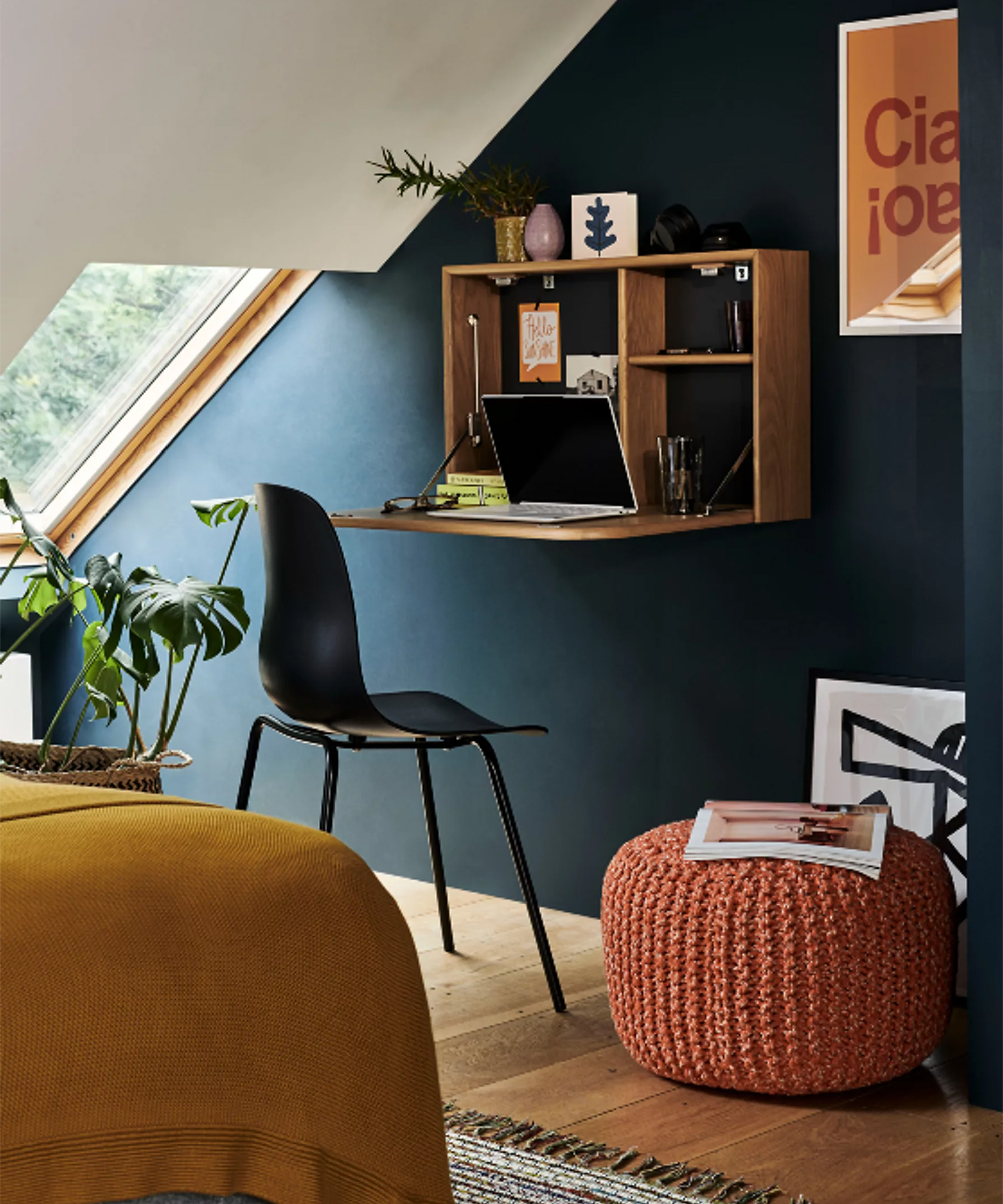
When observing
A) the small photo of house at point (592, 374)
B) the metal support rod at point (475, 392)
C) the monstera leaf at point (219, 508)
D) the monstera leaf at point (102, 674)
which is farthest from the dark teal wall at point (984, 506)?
the monstera leaf at point (102, 674)

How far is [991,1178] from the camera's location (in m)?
2.54

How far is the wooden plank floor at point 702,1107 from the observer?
8.43 feet

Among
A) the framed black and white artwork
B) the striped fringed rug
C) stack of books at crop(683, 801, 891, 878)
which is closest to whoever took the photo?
the striped fringed rug

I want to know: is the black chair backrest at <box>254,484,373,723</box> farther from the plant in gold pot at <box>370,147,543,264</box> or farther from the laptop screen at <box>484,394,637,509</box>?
the plant in gold pot at <box>370,147,543,264</box>

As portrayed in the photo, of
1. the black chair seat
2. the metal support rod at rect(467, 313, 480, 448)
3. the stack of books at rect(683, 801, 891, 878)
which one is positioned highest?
the metal support rod at rect(467, 313, 480, 448)

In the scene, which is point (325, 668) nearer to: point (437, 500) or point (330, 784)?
point (330, 784)

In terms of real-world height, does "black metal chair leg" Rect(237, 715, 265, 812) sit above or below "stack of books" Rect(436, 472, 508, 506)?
below

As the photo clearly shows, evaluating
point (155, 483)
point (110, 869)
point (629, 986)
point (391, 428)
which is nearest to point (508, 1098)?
point (629, 986)

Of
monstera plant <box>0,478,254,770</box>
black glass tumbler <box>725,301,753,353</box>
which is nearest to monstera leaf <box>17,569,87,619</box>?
monstera plant <box>0,478,254,770</box>

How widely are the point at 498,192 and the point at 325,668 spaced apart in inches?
47.2

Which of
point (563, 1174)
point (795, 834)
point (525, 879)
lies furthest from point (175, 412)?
point (563, 1174)

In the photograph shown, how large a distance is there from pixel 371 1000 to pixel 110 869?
324 mm

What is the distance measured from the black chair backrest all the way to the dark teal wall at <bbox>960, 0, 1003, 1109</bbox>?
1.22m

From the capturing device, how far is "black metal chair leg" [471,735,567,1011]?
3385 mm
